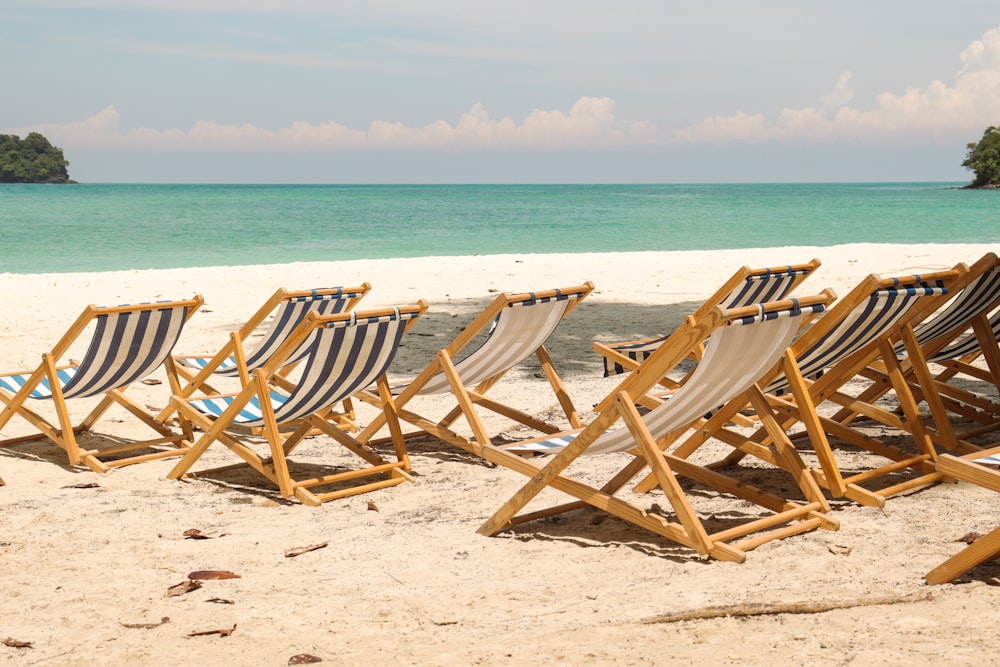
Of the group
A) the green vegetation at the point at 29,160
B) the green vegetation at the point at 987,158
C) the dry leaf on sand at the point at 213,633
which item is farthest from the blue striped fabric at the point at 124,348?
the green vegetation at the point at 29,160

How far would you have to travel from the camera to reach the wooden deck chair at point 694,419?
3.56 metres

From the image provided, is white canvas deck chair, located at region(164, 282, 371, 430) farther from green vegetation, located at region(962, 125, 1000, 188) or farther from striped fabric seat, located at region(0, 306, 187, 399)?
green vegetation, located at region(962, 125, 1000, 188)

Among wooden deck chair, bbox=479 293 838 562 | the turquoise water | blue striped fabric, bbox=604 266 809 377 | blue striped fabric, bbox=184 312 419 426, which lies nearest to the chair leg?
wooden deck chair, bbox=479 293 838 562

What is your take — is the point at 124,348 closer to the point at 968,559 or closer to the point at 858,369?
the point at 858,369

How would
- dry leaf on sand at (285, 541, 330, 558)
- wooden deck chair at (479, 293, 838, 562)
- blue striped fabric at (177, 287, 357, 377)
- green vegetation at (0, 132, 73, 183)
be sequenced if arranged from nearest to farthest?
wooden deck chair at (479, 293, 838, 562) → dry leaf on sand at (285, 541, 330, 558) → blue striped fabric at (177, 287, 357, 377) → green vegetation at (0, 132, 73, 183)

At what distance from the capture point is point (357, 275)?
15945 millimetres

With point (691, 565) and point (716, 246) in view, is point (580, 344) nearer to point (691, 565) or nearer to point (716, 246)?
point (691, 565)

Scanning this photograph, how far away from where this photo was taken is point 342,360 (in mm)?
4574

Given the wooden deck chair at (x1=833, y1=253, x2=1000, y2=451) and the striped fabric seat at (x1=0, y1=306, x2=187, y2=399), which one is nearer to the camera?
the wooden deck chair at (x1=833, y1=253, x2=1000, y2=451)

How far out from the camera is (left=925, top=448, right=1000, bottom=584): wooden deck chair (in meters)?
3.07

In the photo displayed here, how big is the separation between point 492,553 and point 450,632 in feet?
2.51

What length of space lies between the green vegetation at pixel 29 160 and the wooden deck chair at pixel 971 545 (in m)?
106

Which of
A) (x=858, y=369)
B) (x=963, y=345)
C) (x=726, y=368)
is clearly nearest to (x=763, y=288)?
(x=858, y=369)

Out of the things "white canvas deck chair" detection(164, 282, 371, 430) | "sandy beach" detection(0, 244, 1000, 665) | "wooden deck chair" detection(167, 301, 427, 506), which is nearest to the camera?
"sandy beach" detection(0, 244, 1000, 665)
